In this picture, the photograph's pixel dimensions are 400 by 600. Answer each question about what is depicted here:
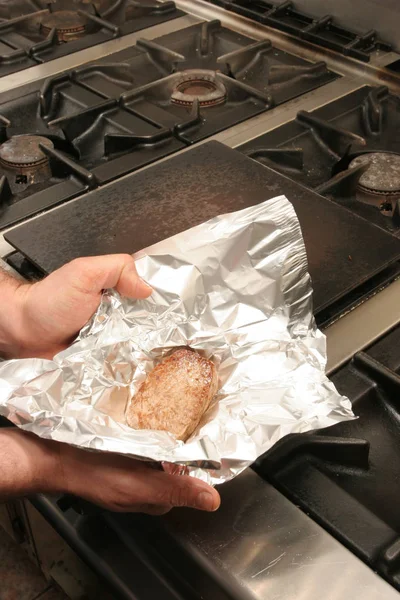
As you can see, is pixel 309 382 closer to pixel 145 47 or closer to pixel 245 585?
pixel 245 585

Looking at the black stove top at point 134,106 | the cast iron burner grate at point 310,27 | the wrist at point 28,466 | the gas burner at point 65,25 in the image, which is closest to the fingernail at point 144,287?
the wrist at point 28,466

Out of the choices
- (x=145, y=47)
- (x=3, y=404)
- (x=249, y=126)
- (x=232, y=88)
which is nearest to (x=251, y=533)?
(x=3, y=404)

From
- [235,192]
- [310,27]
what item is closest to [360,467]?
[235,192]

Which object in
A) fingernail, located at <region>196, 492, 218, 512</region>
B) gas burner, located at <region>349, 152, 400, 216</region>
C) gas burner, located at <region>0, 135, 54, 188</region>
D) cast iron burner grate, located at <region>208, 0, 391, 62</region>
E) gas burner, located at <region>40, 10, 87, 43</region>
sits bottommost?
fingernail, located at <region>196, 492, 218, 512</region>

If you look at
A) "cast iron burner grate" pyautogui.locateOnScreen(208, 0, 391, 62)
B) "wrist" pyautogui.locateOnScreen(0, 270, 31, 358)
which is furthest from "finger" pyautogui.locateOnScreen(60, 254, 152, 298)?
"cast iron burner grate" pyautogui.locateOnScreen(208, 0, 391, 62)

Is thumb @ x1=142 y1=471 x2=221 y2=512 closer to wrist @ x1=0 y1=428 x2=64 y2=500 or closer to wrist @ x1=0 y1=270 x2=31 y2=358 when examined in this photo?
wrist @ x1=0 y1=428 x2=64 y2=500

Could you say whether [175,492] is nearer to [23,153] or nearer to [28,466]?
[28,466]
